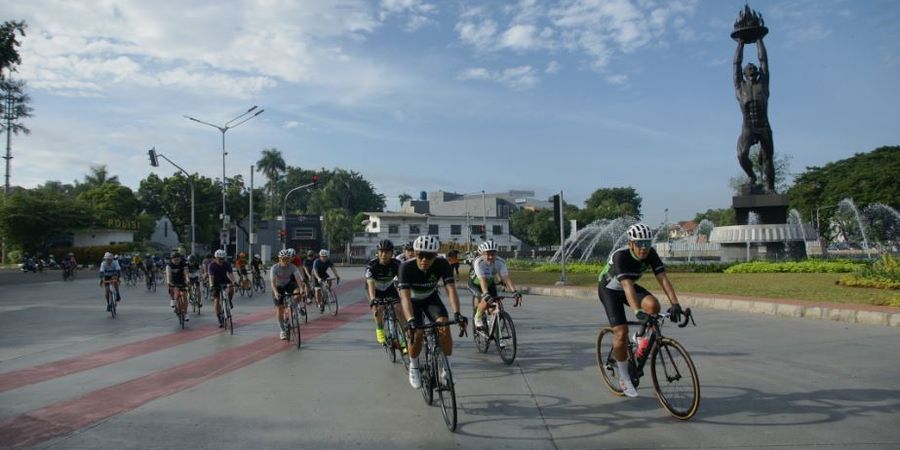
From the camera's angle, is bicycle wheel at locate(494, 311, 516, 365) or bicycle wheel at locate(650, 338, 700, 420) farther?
bicycle wheel at locate(494, 311, 516, 365)

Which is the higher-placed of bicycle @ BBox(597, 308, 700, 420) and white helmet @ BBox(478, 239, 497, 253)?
white helmet @ BBox(478, 239, 497, 253)

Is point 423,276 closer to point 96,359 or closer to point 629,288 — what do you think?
point 629,288

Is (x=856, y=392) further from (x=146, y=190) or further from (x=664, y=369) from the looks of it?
(x=146, y=190)

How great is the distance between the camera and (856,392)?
6.57 m

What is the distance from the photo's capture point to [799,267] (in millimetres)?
24219

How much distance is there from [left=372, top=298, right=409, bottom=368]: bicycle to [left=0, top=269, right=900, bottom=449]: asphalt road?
0.70 ft

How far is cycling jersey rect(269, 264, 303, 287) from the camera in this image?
11078mm

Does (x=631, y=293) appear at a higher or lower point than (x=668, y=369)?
higher

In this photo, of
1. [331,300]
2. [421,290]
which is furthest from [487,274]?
[331,300]

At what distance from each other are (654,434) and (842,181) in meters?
67.1

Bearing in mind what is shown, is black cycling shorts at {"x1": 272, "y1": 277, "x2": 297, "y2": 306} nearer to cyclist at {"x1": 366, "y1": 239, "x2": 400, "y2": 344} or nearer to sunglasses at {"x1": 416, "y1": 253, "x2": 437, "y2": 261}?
cyclist at {"x1": 366, "y1": 239, "x2": 400, "y2": 344}

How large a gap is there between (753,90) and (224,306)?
89.0 ft

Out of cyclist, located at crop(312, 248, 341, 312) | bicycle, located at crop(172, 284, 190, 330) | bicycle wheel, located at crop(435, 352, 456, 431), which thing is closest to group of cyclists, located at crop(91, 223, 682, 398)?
bicycle wheel, located at crop(435, 352, 456, 431)

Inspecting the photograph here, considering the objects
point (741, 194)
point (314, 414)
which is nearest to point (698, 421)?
point (314, 414)
